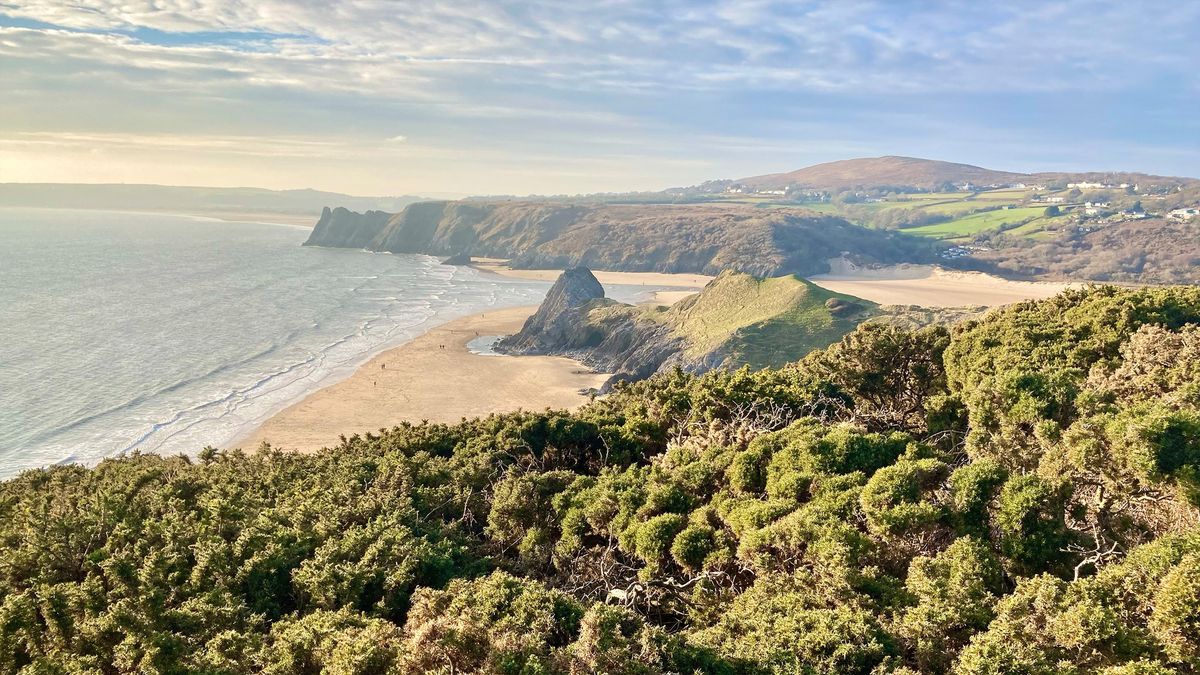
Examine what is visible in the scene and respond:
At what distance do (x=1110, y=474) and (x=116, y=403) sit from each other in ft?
144

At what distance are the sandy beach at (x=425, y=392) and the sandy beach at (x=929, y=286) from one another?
4264 centimetres

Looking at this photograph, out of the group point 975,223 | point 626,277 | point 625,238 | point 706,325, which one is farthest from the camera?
point 975,223

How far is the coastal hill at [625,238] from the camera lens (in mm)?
109438

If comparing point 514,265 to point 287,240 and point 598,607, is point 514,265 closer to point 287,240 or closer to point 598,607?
point 287,240

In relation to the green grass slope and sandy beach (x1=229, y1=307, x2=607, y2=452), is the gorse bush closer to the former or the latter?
sandy beach (x1=229, y1=307, x2=607, y2=452)

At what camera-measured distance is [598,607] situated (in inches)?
275

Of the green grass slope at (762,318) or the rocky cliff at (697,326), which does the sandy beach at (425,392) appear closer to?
the rocky cliff at (697,326)

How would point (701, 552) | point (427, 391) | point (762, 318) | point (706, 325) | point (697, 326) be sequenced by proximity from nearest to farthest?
point (701, 552), point (427, 391), point (762, 318), point (706, 325), point (697, 326)

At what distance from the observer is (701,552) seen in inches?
398

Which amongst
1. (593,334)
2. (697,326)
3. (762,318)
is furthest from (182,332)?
(762,318)

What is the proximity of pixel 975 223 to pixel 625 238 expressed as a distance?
243ft

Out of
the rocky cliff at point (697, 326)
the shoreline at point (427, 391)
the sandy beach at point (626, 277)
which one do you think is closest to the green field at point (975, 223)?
the sandy beach at point (626, 277)

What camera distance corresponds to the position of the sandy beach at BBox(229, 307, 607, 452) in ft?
118

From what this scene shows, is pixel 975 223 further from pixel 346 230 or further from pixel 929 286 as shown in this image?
pixel 346 230
